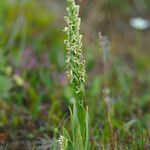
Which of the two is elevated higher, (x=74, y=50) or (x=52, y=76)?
(x=52, y=76)

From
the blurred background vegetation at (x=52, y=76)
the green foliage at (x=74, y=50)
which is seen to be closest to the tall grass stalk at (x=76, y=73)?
the green foliage at (x=74, y=50)

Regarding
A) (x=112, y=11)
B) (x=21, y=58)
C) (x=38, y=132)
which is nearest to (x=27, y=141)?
(x=38, y=132)

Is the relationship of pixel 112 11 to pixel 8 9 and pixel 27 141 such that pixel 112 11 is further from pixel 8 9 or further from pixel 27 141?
pixel 27 141

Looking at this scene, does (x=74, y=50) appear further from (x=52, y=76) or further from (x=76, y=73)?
(x=52, y=76)

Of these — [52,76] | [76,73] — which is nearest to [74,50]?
[76,73]

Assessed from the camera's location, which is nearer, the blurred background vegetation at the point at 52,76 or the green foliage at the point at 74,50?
the green foliage at the point at 74,50

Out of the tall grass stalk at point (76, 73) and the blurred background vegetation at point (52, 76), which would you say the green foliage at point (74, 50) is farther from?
the blurred background vegetation at point (52, 76)

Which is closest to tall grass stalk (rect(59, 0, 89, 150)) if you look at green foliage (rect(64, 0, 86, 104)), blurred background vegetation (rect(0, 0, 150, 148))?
green foliage (rect(64, 0, 86, 104))
